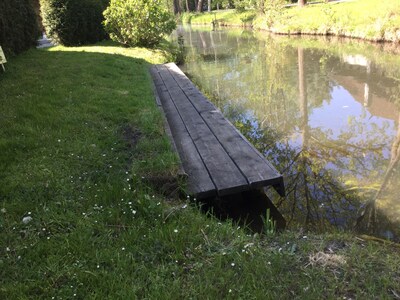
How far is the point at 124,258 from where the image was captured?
8.34 feet

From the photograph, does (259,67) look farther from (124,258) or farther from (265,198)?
(124,258)

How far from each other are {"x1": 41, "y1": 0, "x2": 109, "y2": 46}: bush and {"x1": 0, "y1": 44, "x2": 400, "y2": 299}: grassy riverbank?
10.6 m

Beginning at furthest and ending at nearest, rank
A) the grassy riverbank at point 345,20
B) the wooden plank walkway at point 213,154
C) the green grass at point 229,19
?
the green grass at point 229,19
the grassy riverbank at point 345,20
the wooden plank walkway at point 213,154

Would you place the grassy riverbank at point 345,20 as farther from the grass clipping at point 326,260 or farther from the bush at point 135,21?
the grass clipping at point 326,260

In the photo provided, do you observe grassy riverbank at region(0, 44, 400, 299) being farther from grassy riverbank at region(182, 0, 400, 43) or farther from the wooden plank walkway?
grassy riverbank at region(182, 0, 400, 43)

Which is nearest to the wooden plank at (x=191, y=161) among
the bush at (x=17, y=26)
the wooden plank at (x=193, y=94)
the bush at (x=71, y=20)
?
the wooden plank at (x=193, y=94)

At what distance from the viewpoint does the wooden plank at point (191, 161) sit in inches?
150

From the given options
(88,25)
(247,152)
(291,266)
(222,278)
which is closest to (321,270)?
(291,266)

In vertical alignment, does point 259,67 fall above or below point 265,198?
above

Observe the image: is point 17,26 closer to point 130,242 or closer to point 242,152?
point 242,152

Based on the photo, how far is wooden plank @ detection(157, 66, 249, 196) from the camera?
3.88 m

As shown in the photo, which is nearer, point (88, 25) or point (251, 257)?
point (251, 257)

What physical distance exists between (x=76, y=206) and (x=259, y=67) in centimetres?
1028

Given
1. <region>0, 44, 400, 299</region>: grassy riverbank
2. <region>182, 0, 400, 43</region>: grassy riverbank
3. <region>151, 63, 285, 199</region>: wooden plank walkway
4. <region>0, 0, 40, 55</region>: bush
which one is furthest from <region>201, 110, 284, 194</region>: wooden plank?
<region>182, 0, 400, 43</region>: grassy riverbank
